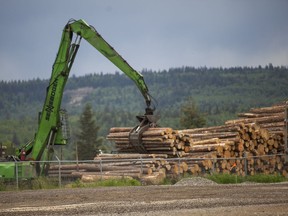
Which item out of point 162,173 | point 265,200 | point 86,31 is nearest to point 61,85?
point 86,31

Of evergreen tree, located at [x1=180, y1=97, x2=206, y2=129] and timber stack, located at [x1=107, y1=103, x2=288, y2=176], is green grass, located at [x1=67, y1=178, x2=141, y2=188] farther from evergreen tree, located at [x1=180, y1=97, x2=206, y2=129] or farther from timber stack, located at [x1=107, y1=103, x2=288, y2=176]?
evergreen tree, located at [x1=180, y1=97, x2=206, y2=129]

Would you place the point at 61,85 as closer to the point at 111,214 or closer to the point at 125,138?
the point at 125,138

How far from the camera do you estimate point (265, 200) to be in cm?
1938

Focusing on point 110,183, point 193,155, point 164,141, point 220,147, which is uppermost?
point 164,141

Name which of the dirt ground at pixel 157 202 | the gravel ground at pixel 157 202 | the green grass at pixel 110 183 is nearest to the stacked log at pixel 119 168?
the green grass at pixel 110 183

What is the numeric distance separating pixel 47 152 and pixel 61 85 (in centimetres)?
304

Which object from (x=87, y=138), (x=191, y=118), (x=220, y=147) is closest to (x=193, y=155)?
(x=220, y=147)

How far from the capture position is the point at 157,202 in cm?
1955

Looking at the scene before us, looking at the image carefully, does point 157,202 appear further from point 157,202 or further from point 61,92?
point 61,92

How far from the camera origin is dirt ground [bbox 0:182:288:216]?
1739 cm

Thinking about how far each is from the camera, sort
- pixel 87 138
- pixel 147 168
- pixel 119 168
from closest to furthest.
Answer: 1. pixel 147 168
2. pixel 119 168
3. pixel 87 138

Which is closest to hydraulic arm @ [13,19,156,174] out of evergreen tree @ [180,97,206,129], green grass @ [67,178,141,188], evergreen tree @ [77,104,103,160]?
green grass @ [67,178,141,188]

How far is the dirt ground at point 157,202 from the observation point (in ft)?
57.1

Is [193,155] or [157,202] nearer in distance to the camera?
[157,202]
